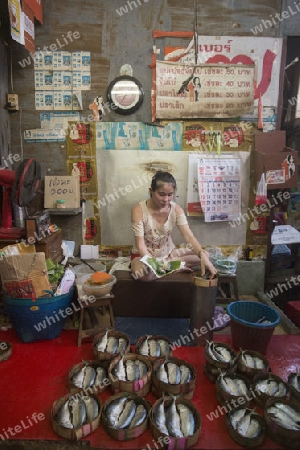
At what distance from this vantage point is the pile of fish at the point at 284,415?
7.58 feet

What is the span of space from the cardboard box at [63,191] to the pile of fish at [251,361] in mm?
3051

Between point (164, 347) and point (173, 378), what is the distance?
43 centimetres

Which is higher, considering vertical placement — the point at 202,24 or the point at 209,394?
the point at 202,24

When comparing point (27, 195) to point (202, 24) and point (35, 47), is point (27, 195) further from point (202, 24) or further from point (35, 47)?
point (202, 24)

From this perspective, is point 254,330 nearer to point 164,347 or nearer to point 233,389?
point 233,389

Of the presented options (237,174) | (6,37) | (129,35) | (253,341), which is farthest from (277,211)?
(6,37)

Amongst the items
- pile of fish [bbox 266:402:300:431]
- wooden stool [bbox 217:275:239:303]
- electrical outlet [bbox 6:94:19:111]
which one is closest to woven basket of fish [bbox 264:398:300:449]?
pile of fish [bbox 266:402:300:431]

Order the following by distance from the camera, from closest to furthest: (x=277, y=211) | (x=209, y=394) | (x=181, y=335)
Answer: (x=209, y=394) → (x=181, y=335) → (x=277, y=211)

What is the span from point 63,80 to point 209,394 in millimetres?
4412

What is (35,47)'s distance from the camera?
15.2ft

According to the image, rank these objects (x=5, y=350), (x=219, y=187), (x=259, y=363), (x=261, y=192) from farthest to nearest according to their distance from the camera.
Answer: (x=219, y=187) < (x=261, y=192) < (x=5, y=350) < (x=259, y=363)

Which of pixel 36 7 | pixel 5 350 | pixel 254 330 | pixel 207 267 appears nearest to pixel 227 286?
pixel 207 267

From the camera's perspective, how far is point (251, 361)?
3.02m

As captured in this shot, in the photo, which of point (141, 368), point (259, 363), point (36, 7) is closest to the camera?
point (141, 368)
